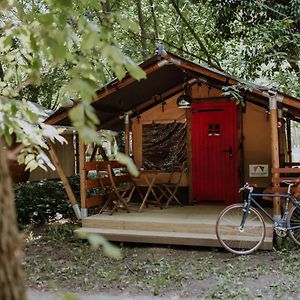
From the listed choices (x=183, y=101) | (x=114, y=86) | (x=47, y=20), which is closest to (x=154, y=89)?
(x=183, y=101)

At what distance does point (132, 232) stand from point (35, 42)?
4.99 meters

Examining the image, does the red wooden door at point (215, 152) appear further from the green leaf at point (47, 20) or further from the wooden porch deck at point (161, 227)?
the green leaf at point (47, 20)

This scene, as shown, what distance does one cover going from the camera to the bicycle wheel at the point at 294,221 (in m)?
5.80

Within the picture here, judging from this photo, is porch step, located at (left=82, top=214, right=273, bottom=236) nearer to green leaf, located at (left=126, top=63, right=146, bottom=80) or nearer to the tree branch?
green leaf, located at (left=126, top=63, right=146, bottom=80)

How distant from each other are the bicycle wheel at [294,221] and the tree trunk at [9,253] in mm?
5154

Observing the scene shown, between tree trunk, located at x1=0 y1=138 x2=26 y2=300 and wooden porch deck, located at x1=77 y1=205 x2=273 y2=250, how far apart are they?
5.09 metres

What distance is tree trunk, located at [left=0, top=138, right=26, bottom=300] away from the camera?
1.15 m

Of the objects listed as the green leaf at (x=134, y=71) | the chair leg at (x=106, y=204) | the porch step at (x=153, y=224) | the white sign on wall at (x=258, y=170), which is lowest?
the porch step at (x=153, y=224)

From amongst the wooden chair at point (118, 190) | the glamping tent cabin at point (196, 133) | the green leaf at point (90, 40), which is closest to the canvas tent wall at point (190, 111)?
the glamping tent cabin at point (196, 133)

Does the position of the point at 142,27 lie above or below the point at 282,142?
above

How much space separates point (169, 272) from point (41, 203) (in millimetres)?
4558

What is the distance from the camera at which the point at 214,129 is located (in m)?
8.34

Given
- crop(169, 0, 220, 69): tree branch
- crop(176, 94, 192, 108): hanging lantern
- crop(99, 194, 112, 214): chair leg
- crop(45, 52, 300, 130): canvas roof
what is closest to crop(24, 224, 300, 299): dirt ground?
crop(99, 194, 112, 214): chair leg

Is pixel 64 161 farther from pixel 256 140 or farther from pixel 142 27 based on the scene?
pixel 256 140
